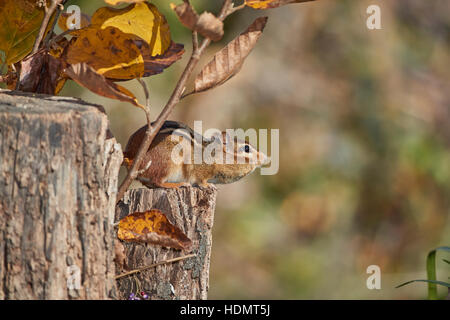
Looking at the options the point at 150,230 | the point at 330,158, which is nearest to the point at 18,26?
the point at 150,230

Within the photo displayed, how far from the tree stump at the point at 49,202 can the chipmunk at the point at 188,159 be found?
18 centimetres

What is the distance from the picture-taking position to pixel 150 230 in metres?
1.15

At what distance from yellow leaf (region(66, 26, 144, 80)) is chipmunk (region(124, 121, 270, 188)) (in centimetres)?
16

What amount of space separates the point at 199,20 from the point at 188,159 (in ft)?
1.27

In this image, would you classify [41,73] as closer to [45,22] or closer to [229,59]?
[45,22]

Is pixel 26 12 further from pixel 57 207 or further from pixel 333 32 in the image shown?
pixel 333 32

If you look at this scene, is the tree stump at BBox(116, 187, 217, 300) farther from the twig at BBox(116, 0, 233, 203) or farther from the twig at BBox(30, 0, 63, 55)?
the twig at BBox(30, 0, 63, 55)

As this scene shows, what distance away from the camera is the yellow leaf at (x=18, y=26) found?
4.10 feet

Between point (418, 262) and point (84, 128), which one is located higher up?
point (84, 128)

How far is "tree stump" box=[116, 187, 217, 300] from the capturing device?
1179 millimetres

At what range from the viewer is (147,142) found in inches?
44.8

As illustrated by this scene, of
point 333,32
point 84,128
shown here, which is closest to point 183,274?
point 84,128

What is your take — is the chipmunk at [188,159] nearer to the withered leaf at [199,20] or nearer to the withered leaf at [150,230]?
the withered leaf at [150,230]
